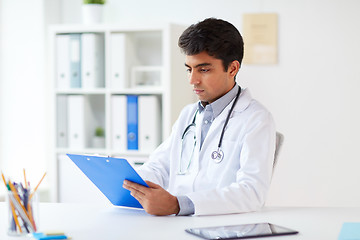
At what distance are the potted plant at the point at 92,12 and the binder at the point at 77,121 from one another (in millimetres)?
486

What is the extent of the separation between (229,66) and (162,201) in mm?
620

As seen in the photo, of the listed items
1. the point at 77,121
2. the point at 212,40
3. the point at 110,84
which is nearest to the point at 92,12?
the point at 110,84

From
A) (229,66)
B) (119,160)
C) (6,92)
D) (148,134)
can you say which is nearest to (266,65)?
(148,134)

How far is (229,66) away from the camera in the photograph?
223 centimetres

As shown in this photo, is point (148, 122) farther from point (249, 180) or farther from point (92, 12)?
point (249, 180)

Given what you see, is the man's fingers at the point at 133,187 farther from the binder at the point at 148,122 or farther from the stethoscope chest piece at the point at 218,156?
the binder at the point at 148,122

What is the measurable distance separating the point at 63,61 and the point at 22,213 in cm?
223

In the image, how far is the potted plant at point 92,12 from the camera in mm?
3775

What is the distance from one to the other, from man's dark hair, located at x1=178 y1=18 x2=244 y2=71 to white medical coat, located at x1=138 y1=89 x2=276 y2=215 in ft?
0.61

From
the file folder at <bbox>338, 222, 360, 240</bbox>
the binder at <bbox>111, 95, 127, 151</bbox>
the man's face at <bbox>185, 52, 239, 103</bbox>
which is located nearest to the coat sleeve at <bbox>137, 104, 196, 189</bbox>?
the man's face at <bbox>185, 52, 239, 103</bbox>

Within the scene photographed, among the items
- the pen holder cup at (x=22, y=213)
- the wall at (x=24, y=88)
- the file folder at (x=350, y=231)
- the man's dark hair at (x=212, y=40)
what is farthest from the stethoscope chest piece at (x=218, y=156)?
the wall at (x=24, y=88)

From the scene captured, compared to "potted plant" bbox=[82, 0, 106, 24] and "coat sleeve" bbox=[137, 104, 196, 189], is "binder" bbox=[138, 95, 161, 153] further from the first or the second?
"coat sleeve" bbox=[137, 104, 196, 189]

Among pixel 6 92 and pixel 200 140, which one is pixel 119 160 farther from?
pixel 6 92

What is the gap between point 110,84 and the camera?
369cm
